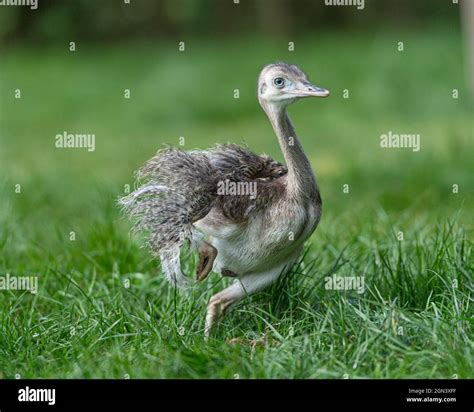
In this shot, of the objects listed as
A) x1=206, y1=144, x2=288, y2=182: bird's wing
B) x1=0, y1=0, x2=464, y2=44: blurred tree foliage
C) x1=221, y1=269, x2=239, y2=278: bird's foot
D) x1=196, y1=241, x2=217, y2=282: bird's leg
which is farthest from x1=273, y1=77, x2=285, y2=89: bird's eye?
x1=0, y1=0, x2=464, y2=44: blurred tree foliage

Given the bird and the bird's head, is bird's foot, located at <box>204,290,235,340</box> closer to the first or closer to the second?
the bird

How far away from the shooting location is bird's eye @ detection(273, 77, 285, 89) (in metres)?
4.56

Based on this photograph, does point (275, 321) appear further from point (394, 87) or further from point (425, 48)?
point (425, 48)

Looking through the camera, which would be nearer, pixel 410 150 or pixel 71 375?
pixel 71 375

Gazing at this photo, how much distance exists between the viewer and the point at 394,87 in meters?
12.6

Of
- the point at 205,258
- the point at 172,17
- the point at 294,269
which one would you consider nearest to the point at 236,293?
the point at 205,258

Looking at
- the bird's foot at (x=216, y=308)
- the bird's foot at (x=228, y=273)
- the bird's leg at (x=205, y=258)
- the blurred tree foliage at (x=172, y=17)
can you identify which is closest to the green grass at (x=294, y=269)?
the bird's foot at (x=216, y=308)

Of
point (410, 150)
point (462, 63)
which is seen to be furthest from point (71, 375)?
point (462, 63)

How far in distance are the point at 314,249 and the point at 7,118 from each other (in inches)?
307

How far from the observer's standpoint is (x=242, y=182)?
4680mm

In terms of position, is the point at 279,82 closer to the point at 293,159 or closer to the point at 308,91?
the point at 308,91

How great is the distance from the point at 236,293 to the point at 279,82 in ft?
3.30

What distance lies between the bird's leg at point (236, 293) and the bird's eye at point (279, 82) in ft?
2.80
